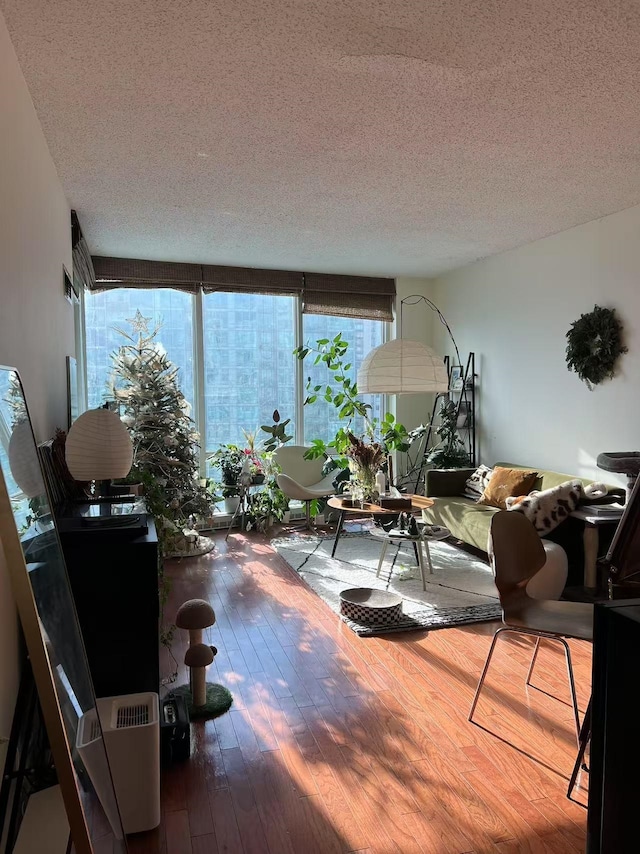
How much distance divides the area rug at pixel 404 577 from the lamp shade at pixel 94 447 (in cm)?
185

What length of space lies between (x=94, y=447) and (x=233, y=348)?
4220mm

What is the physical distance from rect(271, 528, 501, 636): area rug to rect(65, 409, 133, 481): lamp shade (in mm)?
1846

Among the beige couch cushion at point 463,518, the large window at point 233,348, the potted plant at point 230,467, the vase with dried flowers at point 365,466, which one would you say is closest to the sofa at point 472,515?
the beige couch cushion at point 463,518

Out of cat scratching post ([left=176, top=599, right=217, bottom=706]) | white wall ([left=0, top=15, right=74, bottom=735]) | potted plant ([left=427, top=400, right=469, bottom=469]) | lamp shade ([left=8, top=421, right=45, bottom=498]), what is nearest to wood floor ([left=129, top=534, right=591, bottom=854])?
cat scratching post ([left=176, top=599, right=217, bottom=706])

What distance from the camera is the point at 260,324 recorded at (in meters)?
6.72

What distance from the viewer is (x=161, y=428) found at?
532 cm

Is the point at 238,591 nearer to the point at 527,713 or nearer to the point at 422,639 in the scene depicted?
the point at 422,639

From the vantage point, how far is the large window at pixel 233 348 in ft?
20.0

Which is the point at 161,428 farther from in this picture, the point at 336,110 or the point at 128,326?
the point at 336,110

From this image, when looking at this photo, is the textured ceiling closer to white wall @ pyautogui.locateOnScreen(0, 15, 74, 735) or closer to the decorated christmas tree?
white wall @ pyautogui.locateOnScreen(0, 15, 74, 735)

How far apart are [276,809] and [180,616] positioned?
914mm

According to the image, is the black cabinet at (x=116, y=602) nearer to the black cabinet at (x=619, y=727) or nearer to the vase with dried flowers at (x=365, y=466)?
the black cabinet at (x=619, y=727)

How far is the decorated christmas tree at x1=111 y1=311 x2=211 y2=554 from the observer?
5254 millimetres

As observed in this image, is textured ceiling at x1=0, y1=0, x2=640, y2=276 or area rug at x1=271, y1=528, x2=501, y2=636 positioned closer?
textured ceiling at x1=0, y1=0, x2=640, y2=276
